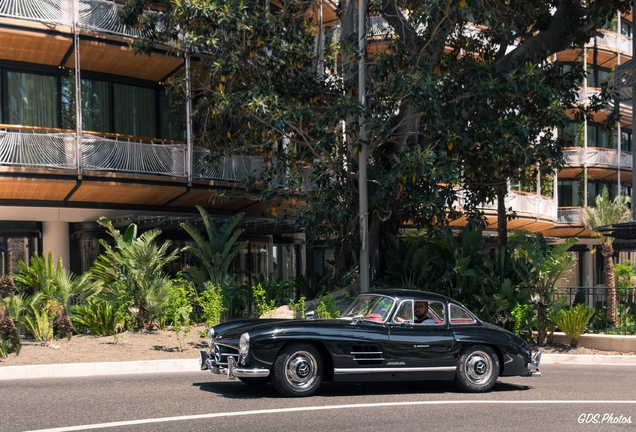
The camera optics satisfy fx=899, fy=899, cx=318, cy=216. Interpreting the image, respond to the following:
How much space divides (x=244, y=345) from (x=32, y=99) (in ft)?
55.1

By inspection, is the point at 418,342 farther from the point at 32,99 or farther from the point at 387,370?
the point at 32,99

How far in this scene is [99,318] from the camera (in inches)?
751

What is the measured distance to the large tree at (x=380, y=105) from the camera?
20.2 metres

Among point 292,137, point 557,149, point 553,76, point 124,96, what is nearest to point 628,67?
point 553,76

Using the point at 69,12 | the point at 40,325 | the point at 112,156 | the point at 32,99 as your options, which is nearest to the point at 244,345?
the point at 40,325

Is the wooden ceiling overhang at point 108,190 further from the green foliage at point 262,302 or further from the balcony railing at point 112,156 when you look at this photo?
the green foliage at point 262,302

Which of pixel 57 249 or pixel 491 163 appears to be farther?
pixel 57 249

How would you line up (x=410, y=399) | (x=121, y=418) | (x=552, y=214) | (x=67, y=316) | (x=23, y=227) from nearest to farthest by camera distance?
Result: 1. (x=121, y=418)
2. (x=410, y=399)
3. (x=67, y=316)
4. (x=23, y=227)
5. (x=552, y=214)

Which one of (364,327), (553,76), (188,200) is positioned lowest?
(364,327)

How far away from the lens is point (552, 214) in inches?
1682

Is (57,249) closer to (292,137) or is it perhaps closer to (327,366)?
(292,137)

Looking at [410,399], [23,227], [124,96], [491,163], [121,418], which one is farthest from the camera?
[124,96]

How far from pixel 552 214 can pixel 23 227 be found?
85.0ft

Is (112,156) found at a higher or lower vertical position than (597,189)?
higher
